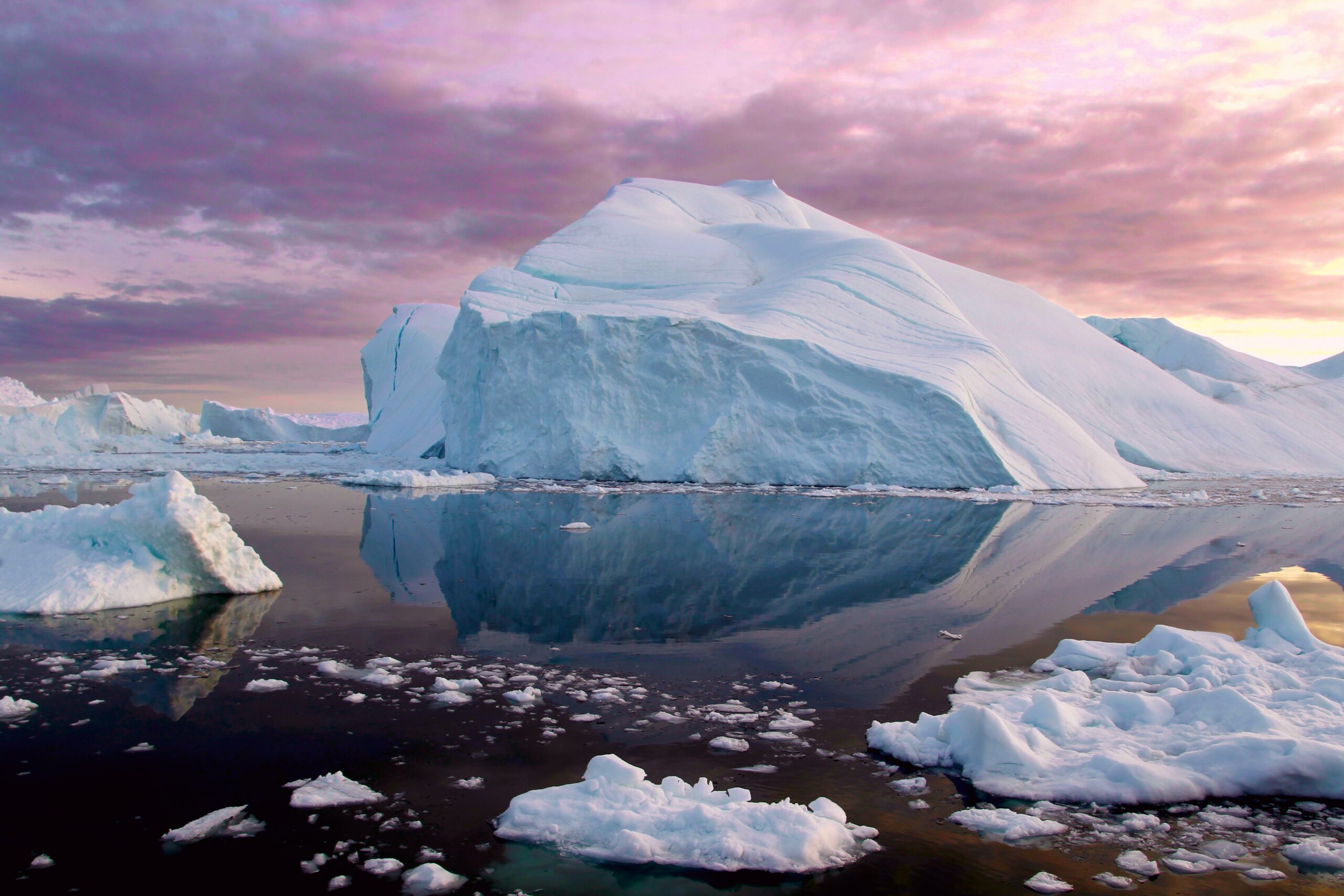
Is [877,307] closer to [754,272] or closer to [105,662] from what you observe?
[754,272]

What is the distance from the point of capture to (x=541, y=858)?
2871 millimetres

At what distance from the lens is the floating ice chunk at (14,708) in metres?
4.04

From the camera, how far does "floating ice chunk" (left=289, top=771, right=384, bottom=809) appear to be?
319 cm

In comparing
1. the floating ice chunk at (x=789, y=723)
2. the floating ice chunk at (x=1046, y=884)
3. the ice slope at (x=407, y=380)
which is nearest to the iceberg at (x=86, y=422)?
the ice slope at (x=407, y=380)

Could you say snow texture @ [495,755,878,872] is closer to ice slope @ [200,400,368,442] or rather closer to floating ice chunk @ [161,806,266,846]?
floating ice chunk @ [161,806,266,846]

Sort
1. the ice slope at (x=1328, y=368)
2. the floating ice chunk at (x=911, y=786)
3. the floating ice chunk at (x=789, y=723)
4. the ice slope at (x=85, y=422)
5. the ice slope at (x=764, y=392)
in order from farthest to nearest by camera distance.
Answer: the ice slope at (x=1328, y=368) < the ice slope at (x=85, y=422) < the ice slope at (x=764, y=392) < the floating ice chunk at (x=789, y=723) < the floating ice chunk at (x=911, y=786)

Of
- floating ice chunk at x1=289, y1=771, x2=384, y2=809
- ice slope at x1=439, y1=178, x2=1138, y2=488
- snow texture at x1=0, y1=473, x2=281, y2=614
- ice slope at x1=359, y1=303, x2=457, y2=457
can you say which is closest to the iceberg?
ice slope at x1=359, y1=303, x2=457, y2=457

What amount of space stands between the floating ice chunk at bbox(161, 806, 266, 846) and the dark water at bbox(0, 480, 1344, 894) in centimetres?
7

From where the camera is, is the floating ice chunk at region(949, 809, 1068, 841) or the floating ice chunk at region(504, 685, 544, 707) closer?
the floating ice chunk at region(949, 809, 1068, 841)

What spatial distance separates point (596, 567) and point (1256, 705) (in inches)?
211

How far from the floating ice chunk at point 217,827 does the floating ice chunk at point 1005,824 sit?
249cm

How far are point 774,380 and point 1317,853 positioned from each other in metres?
15.7

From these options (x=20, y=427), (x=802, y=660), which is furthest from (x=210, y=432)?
(x=802, y=660)

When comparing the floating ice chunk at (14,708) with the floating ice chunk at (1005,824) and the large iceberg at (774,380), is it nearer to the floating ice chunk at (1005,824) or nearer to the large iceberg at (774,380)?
the floating ice chunk at (1005,824)
